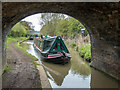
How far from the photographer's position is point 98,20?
431 cm

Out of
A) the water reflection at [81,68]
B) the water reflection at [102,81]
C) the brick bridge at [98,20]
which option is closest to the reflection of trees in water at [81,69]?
the water reflection at [81,68]

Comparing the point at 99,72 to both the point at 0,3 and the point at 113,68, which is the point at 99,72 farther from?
the point at 0,3

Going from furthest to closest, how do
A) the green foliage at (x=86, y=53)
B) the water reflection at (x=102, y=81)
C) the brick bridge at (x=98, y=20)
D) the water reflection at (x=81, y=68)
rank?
the green foliage at (x=86, y=53), the water reflection at (x=81, y=68), the water reflection at (x=102, y=81), the brick bridge at (x=98, y=20)

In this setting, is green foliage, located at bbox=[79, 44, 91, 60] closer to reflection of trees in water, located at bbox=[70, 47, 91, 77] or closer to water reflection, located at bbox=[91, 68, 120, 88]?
reflection of trees in water, located at bbox=[70, 47, 91, 77]

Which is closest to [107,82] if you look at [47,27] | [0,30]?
[0,30]

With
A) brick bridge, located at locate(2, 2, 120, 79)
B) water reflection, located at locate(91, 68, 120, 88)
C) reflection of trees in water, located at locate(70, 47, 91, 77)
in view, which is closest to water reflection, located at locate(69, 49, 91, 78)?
reflection of trees in water, located at locate(70, 47, 91, 77)

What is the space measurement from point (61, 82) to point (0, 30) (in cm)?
315

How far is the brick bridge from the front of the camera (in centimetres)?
348

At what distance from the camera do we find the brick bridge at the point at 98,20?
348 cm

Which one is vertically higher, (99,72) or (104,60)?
(104,60)

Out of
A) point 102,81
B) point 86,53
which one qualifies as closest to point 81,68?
point 86,53

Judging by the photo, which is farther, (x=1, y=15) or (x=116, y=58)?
(x=116, y=58)

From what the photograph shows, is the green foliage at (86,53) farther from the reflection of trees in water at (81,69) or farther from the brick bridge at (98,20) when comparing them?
the brick bridge at (98,20)

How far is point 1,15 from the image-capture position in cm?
323
